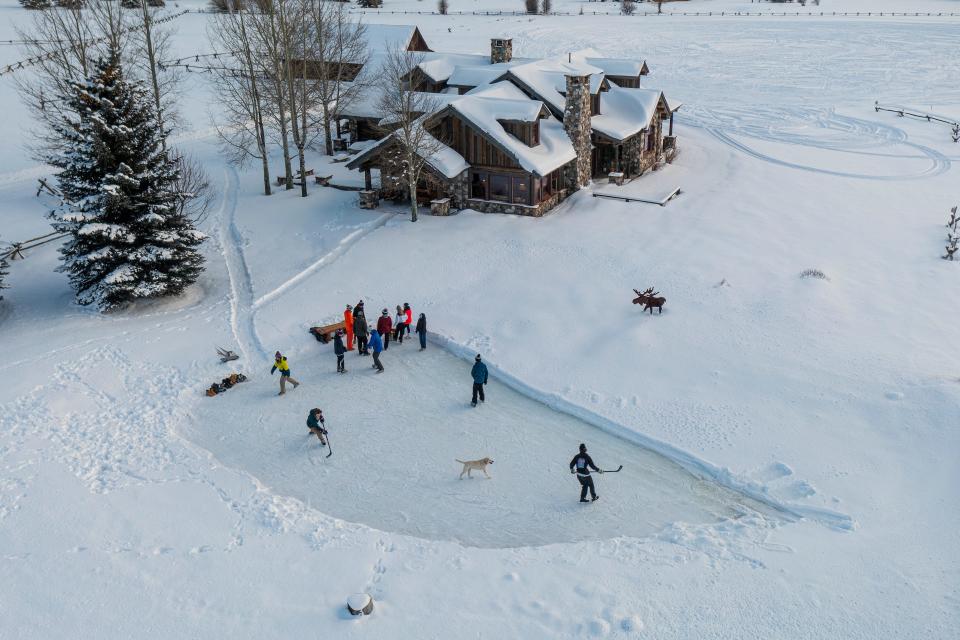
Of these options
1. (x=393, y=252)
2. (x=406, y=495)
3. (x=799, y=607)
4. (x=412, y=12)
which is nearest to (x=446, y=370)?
(x=406, y=495)

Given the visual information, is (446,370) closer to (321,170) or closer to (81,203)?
(81,203)

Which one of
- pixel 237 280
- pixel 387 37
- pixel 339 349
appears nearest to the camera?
pixel 339 349

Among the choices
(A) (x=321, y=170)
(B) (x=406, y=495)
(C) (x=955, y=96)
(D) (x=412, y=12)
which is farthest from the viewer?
(D) (x=412, y=12)

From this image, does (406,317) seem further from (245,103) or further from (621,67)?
(621,67)

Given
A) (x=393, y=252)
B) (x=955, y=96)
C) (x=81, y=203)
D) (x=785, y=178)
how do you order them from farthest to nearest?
(x=955, y=96) < (x=785, y=178) < (x=393, y=252) < (x=81, y=203)

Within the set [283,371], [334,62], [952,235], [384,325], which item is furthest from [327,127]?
[952,235]

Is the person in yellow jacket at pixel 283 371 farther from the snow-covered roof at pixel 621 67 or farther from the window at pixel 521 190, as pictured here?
the snow-covered roof at pixel 621 67

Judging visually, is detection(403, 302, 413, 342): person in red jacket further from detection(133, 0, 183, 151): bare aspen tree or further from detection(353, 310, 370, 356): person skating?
detection(133, 0, 183, 151): bare aspen tree
